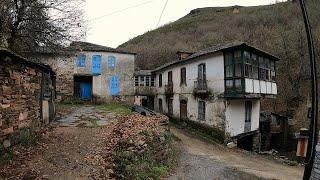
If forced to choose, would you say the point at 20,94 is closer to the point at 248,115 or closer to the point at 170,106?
the point at 248,115

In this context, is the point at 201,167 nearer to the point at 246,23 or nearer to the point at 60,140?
the point at 60,140

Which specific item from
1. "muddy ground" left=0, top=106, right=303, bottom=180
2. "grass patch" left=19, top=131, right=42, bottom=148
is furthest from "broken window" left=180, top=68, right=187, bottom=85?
"grass patch" left=19, top=131, right=42, bottom=148

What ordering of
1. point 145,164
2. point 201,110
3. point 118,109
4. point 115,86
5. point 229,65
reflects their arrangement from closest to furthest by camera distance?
point 145,164
point 229,65
point 118,109
point 201,110
point 115,86

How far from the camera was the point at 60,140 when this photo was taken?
10.7 meters

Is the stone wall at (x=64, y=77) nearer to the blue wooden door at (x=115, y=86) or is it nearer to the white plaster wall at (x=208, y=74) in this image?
the blue wooden door at (x=115, y=86)

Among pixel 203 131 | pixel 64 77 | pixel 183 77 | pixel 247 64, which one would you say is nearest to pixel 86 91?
pixel 64 77

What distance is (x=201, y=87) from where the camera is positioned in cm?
2278

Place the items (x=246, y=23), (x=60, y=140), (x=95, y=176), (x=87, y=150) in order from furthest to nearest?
(x=246, y=23) < (x=60, y=140) < (x=87, y=150) < (x=95, y=176)

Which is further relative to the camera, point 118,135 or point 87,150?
point 118,135

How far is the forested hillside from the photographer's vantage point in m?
32.8

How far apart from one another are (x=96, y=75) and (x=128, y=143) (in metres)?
17.0

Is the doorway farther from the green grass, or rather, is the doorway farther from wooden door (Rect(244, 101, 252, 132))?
wooden door (Rect(244, 101, 252, 132))

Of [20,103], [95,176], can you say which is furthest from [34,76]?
[95,176]

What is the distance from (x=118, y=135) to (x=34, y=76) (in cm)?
368
